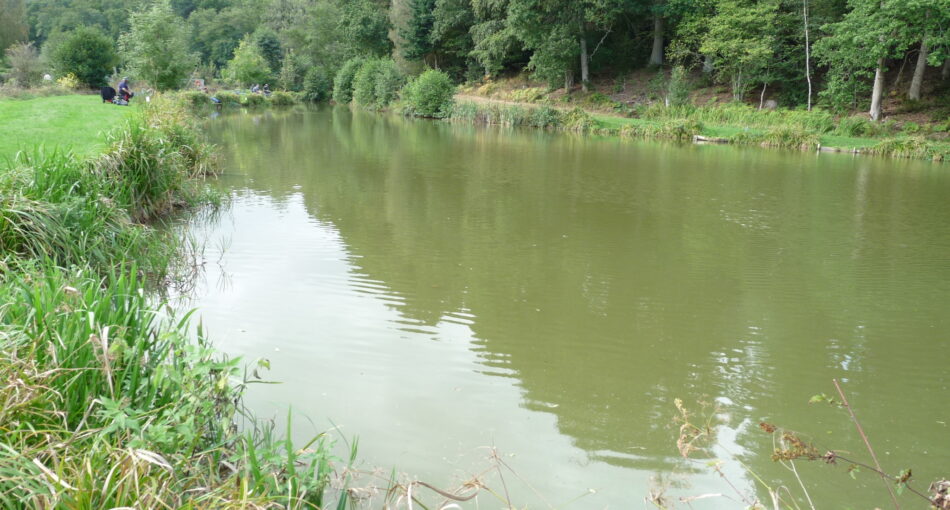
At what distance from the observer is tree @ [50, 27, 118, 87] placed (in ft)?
114

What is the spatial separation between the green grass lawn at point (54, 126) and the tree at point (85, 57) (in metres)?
23.2

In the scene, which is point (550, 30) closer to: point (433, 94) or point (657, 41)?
point (657, 41)

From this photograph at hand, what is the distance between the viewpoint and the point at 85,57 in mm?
35188

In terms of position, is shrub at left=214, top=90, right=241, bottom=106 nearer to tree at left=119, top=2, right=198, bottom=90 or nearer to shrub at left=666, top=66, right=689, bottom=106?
tree at left=119, top=2, right=198, bottom=90

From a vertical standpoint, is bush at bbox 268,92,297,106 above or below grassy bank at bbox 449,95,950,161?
above

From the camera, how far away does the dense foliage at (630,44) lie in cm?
2406

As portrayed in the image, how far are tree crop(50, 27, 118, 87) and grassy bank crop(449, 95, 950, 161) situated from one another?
846 inches

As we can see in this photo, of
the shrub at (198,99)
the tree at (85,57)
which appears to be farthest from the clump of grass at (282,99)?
the tree at (85,57)

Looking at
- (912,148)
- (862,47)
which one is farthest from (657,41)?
(912,148)

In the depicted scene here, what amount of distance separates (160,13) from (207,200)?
25.0m

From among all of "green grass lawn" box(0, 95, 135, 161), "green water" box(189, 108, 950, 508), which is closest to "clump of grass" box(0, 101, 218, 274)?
"green grass lawn" box(0, 95, 135, 161)

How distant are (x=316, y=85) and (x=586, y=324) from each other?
5358cm

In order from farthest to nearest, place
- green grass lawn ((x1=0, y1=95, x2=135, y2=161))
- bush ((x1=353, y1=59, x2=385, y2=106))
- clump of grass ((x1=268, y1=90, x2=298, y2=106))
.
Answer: clump of grass ((x1=268, y1=90, x2=298, y2=106)), bush ((x1=353, y1=59, x2=385, y2=106)), green grass lawn ((x1=0, y1=95, x2=135, y2=161))

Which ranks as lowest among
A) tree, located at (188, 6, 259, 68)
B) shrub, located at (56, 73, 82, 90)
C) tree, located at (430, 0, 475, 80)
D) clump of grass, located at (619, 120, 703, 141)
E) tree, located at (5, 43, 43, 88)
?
clump of grass, located at (619, 120, 703, 141)
